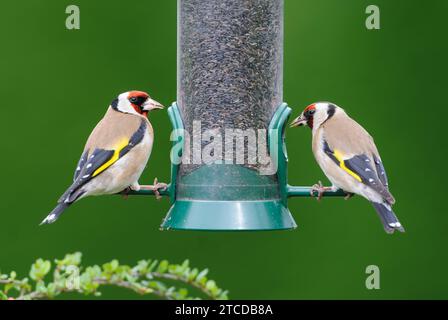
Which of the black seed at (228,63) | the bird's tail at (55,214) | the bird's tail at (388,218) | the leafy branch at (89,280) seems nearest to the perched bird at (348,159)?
the bird's tail at (388,218)

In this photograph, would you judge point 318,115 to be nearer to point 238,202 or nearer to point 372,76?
point 238,202

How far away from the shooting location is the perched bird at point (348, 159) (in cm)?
779

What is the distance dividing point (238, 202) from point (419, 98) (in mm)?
4154

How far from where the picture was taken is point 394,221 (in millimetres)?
7656

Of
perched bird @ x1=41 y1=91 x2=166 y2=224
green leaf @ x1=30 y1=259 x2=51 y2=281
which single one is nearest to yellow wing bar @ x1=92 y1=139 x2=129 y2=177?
perched bird @ x1=41 y1=91 x2=166 y2=224

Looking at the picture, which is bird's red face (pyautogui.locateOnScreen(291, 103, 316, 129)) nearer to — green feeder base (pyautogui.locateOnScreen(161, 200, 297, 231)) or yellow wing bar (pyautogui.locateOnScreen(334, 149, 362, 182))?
yellow wing bar (pyautogui.locateOnScreen(334, 149, 362, 182))

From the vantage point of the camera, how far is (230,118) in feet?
25.6

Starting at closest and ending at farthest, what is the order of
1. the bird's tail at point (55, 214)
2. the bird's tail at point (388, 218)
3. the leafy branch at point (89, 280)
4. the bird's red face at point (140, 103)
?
the leafy branch at point (89, 280) < the bird's tail at point (55, 214) < the bird's tail at point (388, 218) < the bird's red face at point (140, 103)

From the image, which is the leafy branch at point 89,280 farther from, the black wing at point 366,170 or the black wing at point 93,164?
the black wing at point 366,170

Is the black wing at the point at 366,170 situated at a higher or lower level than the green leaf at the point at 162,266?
higher

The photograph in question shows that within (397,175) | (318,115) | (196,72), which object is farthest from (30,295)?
(397,175)

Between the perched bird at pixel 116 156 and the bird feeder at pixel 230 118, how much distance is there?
0.63 feet

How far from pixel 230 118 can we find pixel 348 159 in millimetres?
825

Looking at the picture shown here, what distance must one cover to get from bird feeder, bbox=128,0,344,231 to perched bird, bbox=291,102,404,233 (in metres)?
0.28
